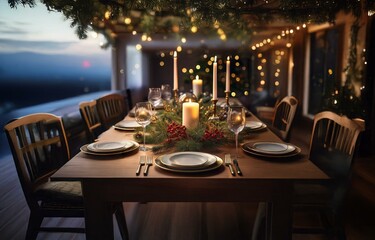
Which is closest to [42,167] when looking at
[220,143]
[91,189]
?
[91,189]

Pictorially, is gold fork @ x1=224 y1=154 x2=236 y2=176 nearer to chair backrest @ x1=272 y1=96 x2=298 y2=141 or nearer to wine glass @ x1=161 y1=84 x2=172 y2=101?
chair backrest @ x1=272 y1=96 x2=298 y2=141

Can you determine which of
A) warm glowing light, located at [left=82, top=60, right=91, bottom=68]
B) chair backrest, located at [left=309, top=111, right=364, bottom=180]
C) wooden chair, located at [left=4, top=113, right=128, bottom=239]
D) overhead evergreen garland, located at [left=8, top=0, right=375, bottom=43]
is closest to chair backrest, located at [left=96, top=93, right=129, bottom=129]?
overhead evergreen garland, located at [left=8, top=0, right=375, bottom=43]

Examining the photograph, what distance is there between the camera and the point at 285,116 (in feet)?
9.12

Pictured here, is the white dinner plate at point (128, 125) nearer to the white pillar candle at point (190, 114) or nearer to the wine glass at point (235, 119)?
the white pillar candle at point (190, 114)

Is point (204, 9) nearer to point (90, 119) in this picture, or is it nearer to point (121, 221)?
point (90, 119)

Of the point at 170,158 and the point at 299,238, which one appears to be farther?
the point at 299,238

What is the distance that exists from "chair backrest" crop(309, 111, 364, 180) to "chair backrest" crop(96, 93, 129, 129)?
1.56 m

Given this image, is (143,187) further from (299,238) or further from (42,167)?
(299,238)

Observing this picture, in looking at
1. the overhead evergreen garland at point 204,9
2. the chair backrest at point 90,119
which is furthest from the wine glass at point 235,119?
the chair backrest at point 90,119

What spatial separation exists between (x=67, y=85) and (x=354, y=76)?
4.41 m

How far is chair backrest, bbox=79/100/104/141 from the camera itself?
Result: 2.43 meters

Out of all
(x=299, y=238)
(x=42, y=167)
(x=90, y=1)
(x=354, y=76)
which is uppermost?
(x=90, y=1)

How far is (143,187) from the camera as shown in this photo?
1.36 m

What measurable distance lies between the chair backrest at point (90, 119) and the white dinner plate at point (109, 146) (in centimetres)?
70
